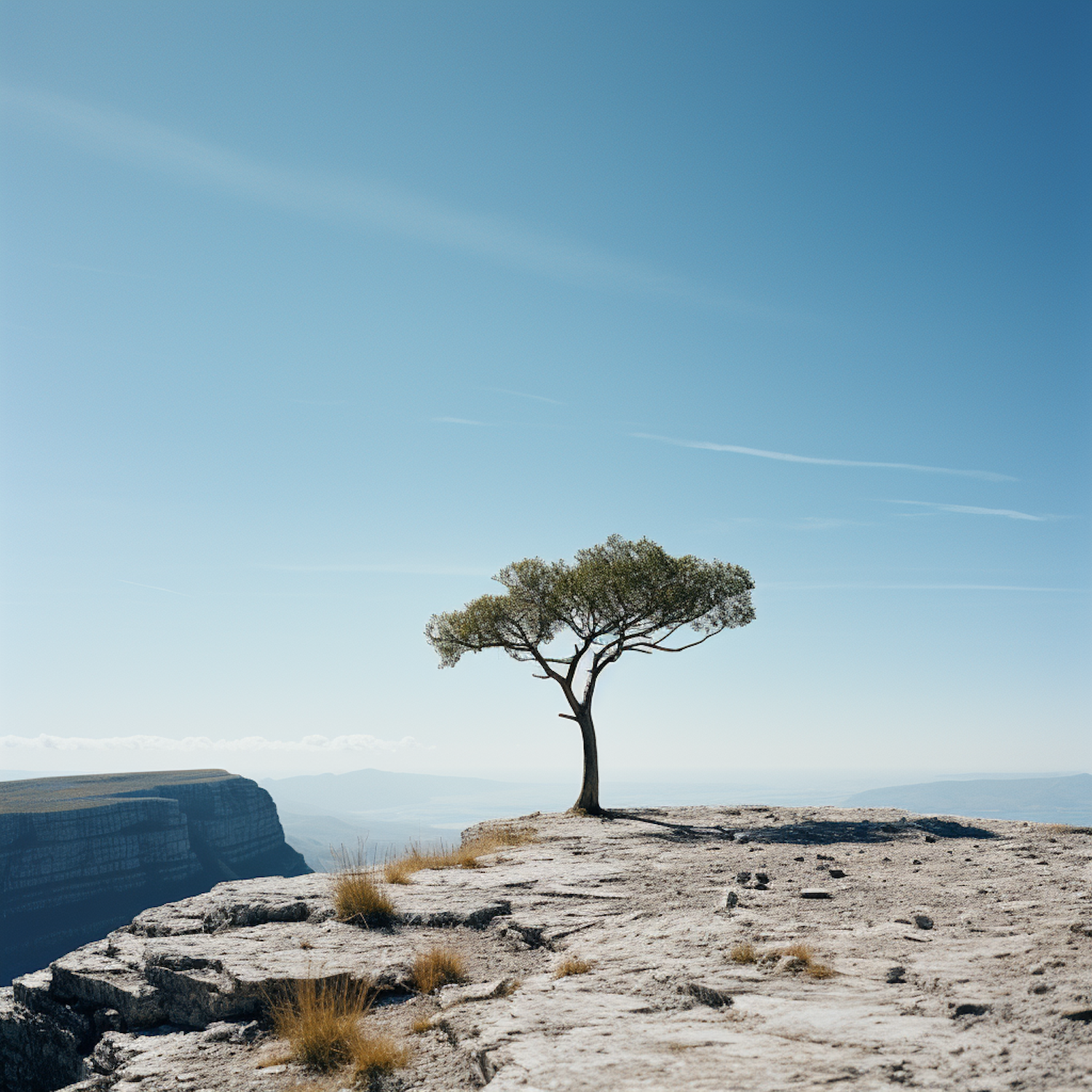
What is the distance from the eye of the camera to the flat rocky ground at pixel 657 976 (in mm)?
5203

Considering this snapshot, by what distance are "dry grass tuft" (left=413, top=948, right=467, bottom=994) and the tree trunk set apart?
18.1 m

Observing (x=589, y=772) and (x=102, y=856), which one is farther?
(x=102, y=856)

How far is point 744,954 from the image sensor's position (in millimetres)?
7672

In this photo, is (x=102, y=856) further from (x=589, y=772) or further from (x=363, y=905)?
(x=363, y=905)

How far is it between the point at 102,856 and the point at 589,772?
13451 cm

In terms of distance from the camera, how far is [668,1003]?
6699 mm

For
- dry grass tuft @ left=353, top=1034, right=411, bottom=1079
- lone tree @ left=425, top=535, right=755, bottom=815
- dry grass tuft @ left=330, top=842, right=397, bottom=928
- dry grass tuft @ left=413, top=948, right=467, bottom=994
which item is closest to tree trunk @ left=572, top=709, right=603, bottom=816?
lone tree @ left=425, top=535, right=755, bottom=815

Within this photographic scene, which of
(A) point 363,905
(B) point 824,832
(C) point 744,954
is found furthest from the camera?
(B) point 824,832

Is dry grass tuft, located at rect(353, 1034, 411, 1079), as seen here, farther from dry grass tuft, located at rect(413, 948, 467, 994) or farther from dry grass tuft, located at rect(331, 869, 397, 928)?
dry grass tuft, located at rect(331, 869, 397, 928)

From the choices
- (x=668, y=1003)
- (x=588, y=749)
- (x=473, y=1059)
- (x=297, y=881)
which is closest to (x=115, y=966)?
(x=297, y=881)

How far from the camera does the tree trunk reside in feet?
87.8

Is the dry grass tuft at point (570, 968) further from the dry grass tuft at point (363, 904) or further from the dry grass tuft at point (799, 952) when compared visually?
the dry grass tuft at point (363, 904)

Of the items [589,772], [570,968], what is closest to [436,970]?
[570,968]

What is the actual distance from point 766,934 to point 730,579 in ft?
68.2
